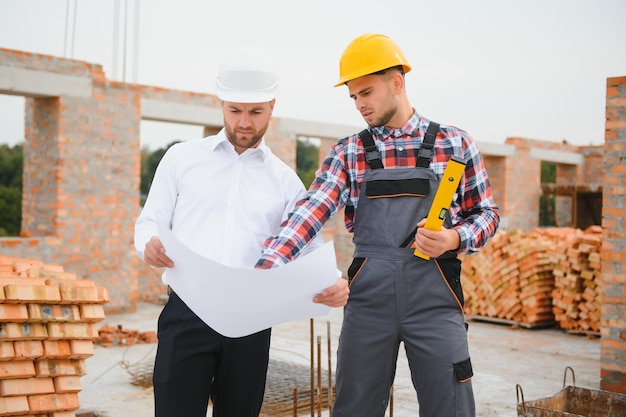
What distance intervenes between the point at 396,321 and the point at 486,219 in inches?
20.0

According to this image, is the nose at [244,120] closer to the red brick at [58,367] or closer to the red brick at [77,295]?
the red brick at [77,295]

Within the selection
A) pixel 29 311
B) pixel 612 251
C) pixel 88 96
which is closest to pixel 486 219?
→ pixel 29 311

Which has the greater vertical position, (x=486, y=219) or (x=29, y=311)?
(x=486, y=219)

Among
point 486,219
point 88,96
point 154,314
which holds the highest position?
point 88,96

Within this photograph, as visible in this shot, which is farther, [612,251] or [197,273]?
[612,251]

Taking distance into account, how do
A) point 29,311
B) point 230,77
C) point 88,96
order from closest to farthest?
point 230,77 < point 29,311 < point 88,96

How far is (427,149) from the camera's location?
2.59m

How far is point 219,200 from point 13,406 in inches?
84.8

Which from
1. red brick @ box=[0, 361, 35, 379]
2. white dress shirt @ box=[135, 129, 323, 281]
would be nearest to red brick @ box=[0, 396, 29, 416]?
red brick @ box=[0, 361, 35, 379]

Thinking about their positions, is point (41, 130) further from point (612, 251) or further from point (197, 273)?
point (197, 273)

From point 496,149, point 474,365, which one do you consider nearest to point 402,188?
point 474,365

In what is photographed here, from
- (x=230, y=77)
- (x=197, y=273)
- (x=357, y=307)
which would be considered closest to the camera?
(x=197, y=273)

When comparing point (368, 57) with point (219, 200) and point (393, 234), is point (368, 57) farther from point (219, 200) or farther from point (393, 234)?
point (219, 200)

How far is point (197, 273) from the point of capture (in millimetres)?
2221
